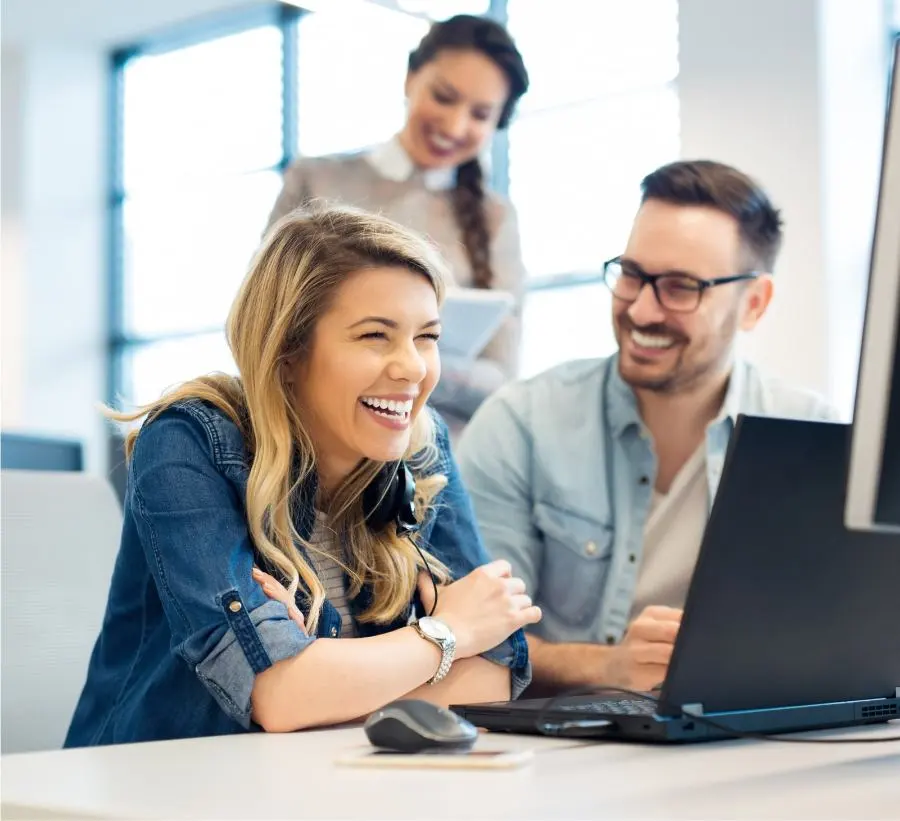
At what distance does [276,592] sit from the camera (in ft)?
4.60

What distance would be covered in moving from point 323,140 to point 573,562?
17.1ft

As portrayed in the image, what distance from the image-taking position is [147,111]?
7914 mm

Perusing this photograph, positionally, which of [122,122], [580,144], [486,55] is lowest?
[486,55]

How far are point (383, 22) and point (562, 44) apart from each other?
221 cm

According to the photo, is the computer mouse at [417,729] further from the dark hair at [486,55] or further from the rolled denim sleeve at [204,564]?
the dark hair at [486,55]

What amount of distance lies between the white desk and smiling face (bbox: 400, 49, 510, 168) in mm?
2114

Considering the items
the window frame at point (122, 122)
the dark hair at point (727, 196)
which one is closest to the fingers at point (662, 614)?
the dark hair at point (727, 196)

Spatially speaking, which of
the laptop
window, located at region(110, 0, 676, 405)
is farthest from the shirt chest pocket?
window, located at region(110, 0, 676, 405)

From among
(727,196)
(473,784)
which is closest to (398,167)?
(727,196)

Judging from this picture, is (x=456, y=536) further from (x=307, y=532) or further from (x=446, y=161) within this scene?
(x=446, y=161)

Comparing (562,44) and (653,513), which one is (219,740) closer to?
(653,513)

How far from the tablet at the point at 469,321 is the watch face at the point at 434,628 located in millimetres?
1215

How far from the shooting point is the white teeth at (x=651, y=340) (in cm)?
206

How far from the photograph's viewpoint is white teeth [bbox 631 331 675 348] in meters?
2.06
